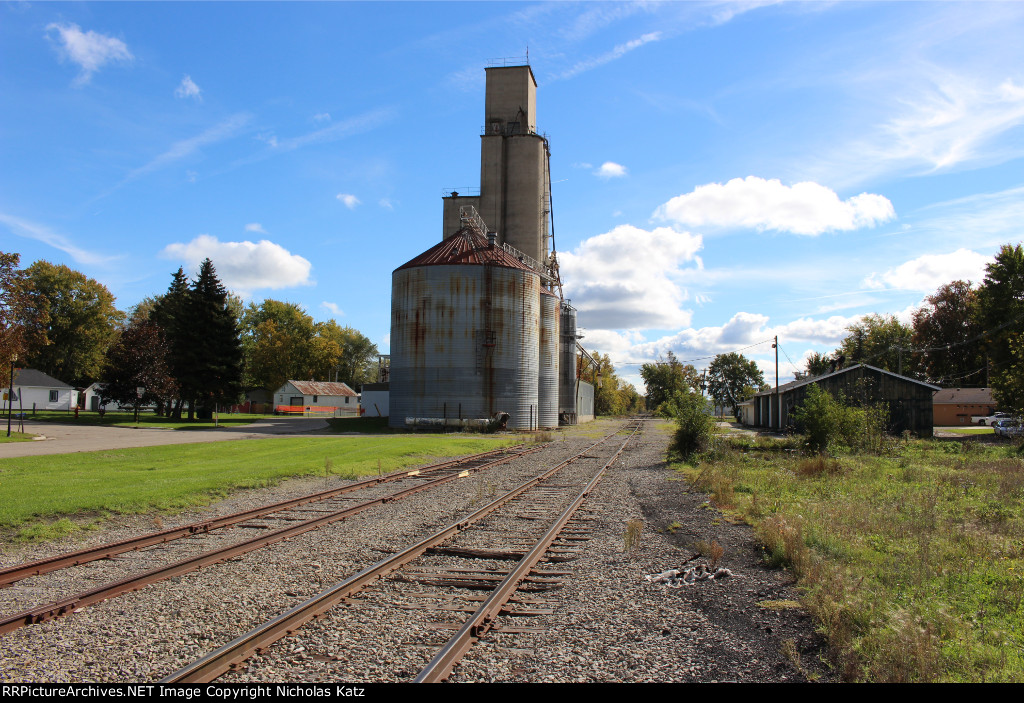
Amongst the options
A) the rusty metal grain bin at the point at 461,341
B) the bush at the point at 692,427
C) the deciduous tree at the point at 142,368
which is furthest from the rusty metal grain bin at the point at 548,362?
the deciduous tree at the point at 142,368

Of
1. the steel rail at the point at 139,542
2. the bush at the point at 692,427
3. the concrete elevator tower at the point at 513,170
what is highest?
the concrete elevator tower at the point at 513,170

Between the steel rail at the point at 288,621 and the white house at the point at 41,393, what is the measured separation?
8617 centimetres

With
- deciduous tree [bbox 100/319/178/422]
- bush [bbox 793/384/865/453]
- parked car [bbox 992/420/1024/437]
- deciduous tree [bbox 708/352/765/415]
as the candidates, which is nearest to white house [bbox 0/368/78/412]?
deciduous tree [bbox 100/319/178/422]

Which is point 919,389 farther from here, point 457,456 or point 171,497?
point 171,497

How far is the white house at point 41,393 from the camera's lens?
3086 inches

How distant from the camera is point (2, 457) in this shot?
21609 mm

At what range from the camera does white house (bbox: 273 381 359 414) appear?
90.2m

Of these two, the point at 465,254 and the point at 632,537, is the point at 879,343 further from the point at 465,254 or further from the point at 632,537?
the point at 632,537

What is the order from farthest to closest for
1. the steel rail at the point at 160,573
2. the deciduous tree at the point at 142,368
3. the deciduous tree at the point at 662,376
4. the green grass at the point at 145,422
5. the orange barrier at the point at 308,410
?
the deciduous tree at the point at 662,376 → the orange barrier at the point at 308,410 → the deciduous tree at the point at 142,368 → the green grass at the point at 145,422 → the steel rail at the point at 160,573

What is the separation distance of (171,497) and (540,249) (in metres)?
57.4

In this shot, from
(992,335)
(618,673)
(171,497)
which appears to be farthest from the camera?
(992,335)

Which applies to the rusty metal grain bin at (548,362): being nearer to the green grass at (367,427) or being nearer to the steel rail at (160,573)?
the green grass at (367,427)
